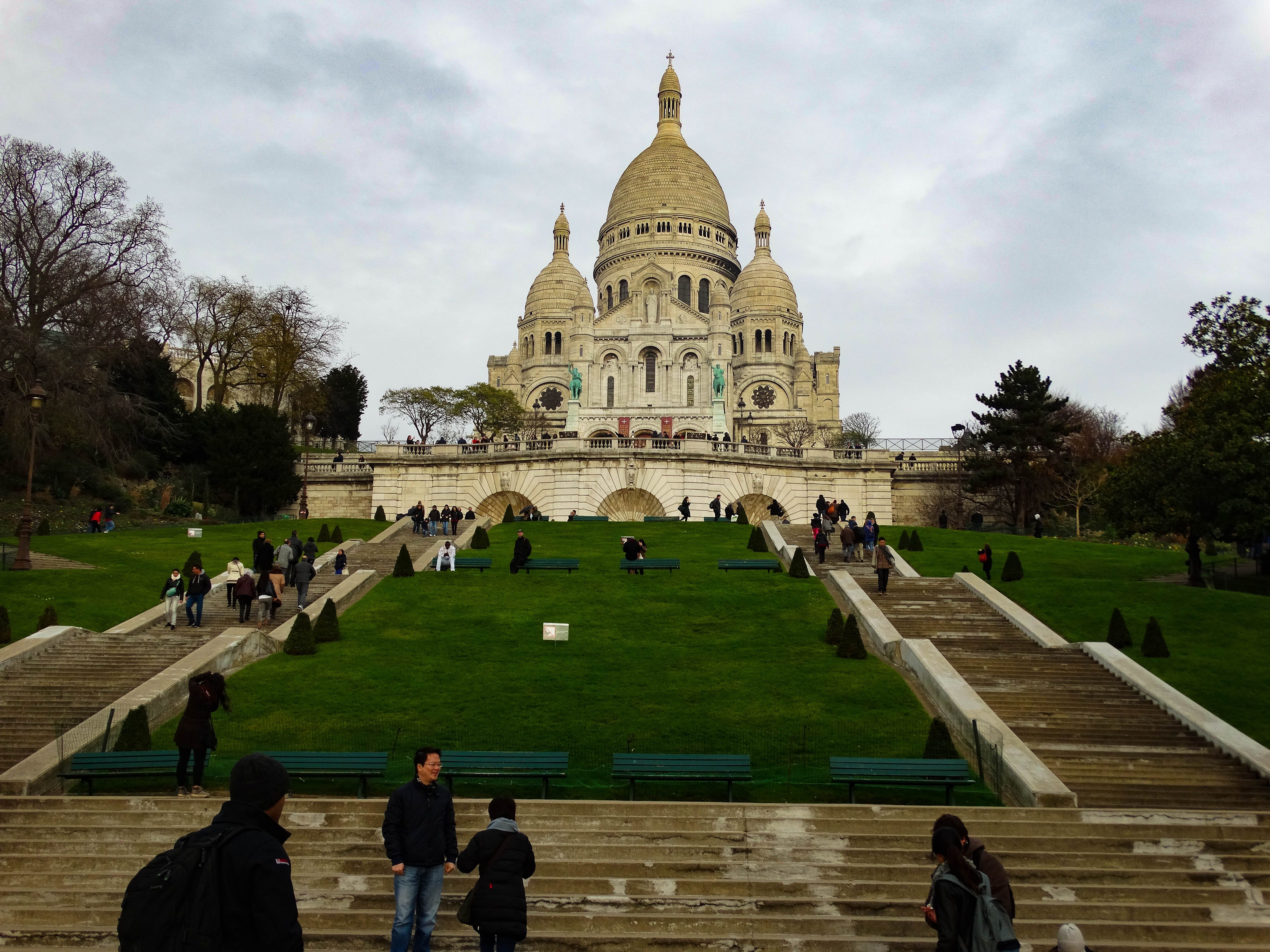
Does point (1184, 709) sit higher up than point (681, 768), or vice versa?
point (1184, 709)

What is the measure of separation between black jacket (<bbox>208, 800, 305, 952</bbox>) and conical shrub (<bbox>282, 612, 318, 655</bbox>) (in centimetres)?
1709

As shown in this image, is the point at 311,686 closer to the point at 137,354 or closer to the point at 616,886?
the point at 616,886

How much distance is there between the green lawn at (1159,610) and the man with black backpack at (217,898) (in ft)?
54.6

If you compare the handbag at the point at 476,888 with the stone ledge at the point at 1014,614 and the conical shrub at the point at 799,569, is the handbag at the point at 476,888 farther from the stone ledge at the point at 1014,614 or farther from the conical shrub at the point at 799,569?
the conical shrub at the point at 799,569

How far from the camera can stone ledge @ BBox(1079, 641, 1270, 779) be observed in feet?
50.8

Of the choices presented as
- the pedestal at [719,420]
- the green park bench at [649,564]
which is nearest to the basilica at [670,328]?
the pedestal at [719,420]

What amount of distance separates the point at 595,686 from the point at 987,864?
37.4 feet

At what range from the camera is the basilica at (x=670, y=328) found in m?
93.6

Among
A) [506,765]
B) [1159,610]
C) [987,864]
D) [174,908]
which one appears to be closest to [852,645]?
→ [1159,610]

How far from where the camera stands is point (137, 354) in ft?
152

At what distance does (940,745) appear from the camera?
14.8m

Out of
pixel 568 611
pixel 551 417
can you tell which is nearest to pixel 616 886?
pixel 568 611

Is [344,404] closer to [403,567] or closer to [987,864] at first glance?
[403,567]

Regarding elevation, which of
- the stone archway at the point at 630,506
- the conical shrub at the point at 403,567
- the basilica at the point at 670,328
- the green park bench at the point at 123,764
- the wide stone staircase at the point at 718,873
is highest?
the basilica at the point at 670,328
